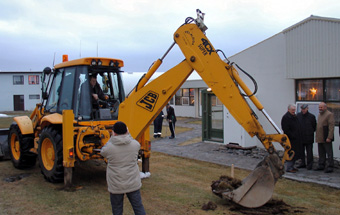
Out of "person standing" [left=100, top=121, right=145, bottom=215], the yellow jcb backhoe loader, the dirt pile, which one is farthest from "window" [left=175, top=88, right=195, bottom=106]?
"person standing" [left=100, top=121, right=145, bottom=215]

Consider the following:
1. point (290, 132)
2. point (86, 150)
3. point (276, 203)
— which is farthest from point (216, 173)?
point (86, 150)

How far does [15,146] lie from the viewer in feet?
30.1

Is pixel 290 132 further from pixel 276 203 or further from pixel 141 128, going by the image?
pixel 141 128

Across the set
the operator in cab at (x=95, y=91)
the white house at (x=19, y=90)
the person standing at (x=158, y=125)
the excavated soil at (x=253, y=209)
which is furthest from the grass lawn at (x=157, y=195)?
the white house at (x=19, y=90)

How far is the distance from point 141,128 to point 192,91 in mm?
19958

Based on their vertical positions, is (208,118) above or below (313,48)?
below

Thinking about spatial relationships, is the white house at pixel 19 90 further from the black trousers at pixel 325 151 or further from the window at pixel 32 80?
the black trousers at pixel 325 151

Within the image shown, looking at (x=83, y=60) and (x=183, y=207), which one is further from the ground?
(x=83, y=60)

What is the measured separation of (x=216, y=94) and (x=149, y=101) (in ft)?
4.73

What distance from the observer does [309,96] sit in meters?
9.97

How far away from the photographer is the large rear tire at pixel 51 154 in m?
6.78

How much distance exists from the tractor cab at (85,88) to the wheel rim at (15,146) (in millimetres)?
1720

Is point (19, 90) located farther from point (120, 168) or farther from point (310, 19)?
point (120, 168)

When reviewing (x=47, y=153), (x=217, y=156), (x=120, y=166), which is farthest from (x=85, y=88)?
(x=217, y=156)
